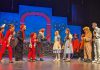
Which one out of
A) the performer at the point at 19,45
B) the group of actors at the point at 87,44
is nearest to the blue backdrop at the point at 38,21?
the group of actors at the point at 87,44

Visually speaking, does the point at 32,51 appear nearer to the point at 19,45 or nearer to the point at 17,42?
the point at 19,45

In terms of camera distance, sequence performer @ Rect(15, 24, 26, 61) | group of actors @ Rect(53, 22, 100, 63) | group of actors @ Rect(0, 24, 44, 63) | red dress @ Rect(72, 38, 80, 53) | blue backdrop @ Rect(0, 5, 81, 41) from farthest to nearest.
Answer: blue backdrop @ Rect(0, 5, 81, 41) < red dress @ Rect(72, 38, 80, 53) < performer @ Rect(15, 24, 26, 61) < group of actors @ Rect(53, 22, 100, 63) < group of actors @ Rect(0, 24, 44, 63)

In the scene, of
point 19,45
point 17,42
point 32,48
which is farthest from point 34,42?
A: point 17,42

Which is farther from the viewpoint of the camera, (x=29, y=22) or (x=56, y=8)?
(x=56, y=8)

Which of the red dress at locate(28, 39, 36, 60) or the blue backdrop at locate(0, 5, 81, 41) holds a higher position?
the blue backdrop at locate(0, 5, 81, 41)

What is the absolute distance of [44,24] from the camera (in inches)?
707

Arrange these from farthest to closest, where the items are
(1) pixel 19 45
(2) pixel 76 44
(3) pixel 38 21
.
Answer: (3) pixel 38 21
(2) pixel 76 44
(1) pixel 19 45

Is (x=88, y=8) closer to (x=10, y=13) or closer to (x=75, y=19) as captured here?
(x=75, y=19)

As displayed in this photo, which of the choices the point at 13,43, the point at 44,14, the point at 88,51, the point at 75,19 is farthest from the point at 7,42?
the point at 75,19

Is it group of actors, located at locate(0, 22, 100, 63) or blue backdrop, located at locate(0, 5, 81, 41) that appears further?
blue backdrop, located at locate(0, 5, 81, 41)

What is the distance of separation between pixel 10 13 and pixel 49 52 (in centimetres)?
322

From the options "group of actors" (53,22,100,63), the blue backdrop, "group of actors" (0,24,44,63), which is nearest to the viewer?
"group of actors" (0,24,44,63)

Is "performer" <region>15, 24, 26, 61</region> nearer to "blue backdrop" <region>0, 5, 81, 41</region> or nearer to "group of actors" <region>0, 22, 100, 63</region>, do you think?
"group of actors" <region>0, 22, 100, 63</region>

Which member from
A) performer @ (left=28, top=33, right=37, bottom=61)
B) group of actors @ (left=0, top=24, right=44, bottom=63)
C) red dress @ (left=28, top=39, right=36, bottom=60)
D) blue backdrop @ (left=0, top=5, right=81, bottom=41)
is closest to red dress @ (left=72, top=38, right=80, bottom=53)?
blue backdrop @ (left=0, top=5, right=81, bottom=41)
